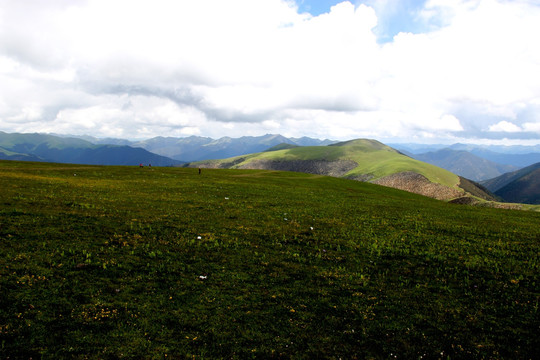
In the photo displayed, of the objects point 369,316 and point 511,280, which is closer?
point 369,316

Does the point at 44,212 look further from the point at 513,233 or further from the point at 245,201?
the point at 513,233

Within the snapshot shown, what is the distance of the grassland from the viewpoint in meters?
9.45

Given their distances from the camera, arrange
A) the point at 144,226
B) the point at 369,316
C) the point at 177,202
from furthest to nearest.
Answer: the point at 177,202 < the point at 144,226 < the point at 369,316

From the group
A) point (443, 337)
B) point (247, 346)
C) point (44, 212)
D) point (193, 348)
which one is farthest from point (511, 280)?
point (44, 212)

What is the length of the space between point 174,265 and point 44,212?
14.7 meters

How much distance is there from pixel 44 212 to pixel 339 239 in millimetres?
25365

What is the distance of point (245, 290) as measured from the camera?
43.4 feet

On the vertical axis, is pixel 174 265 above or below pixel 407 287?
above

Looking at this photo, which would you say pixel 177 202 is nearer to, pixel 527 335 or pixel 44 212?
pixel 44 212

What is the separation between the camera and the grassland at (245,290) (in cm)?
945

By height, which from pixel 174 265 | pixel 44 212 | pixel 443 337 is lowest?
pixel 443 337

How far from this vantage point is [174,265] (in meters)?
15.1

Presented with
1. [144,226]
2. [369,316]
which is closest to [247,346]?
[369,316]

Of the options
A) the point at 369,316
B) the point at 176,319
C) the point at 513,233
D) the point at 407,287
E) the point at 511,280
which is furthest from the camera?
the point at 513,233
